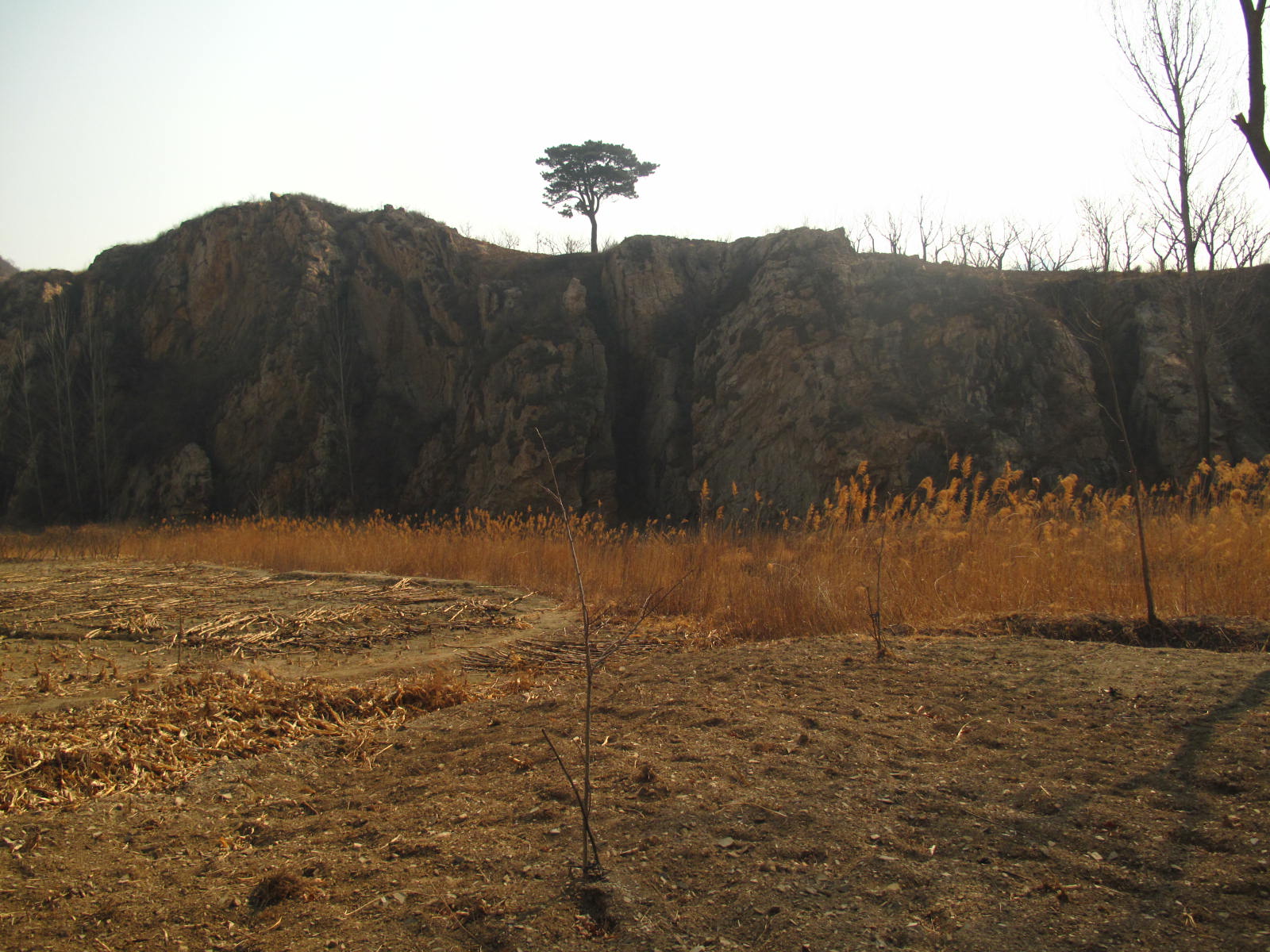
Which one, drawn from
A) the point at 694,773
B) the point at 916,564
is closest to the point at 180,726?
the point at 694,773

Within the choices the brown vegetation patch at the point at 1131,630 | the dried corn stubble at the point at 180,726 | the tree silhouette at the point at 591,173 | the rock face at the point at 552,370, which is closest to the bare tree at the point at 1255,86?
the brown vegetation patch at the point at 1131,630

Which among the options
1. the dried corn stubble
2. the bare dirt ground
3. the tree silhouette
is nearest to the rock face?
the tree silhouette

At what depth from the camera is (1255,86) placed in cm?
438

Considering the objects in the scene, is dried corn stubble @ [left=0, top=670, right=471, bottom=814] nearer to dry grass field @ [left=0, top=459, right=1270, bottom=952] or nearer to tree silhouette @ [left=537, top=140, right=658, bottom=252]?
dry grass field @ [left=0, top=459, right=1270, bottom=952]

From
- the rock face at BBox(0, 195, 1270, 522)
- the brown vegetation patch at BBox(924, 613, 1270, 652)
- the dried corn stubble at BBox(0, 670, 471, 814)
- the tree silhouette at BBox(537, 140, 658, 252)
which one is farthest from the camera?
the tree silhouette at BBox(537, 140, 658, 252)

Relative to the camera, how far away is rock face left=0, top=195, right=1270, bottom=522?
16.1 metres

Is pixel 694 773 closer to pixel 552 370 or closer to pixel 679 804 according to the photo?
pixel 679 804

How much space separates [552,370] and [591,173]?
10.6 m

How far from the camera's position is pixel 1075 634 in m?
4.37

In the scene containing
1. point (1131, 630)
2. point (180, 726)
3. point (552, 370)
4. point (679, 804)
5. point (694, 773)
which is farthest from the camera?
point (552, 370)

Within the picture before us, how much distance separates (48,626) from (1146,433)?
18127mm

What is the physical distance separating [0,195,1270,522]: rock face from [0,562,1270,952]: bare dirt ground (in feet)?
42.6

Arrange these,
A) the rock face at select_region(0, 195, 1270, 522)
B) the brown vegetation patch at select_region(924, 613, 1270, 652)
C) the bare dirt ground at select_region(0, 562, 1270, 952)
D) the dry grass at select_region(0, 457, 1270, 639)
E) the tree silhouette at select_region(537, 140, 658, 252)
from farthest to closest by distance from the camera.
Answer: the tree silhouette at select_region(537, 140, 658, 252), the rock face at select_region(0, 195, 1270, 522), the dry grass at select_region(0, 457, 1270, 639), the brown vegetation patch at select_region(924, 613, 1270, 652), the bare dirt ground at select_region(0, 562, 1270, 952)

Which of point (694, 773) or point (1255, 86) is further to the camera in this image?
point (1255, 86)
